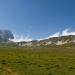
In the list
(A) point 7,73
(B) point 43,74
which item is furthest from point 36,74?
(A) point 7,73

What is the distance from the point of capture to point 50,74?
2969cm

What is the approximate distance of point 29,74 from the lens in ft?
96.1

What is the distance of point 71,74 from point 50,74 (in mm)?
2639

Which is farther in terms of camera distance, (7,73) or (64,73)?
(64,73)

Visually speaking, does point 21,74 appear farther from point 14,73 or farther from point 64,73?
point 64,73

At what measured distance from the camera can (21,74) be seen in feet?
95.8

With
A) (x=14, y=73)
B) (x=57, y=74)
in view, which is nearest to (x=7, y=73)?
(x=14, y=73)

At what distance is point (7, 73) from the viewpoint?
29.1 m

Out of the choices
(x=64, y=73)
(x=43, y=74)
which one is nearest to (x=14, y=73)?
(x=43, y=74)

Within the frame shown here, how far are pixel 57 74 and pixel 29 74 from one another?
3330 millimetres

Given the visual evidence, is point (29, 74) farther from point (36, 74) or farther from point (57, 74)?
point (57, 74)

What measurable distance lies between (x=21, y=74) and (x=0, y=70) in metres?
2.74

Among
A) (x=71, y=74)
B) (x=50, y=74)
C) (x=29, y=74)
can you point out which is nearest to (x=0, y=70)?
(x=29, y=74)

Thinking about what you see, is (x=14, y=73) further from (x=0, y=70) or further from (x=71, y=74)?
(x=71, y=74)
